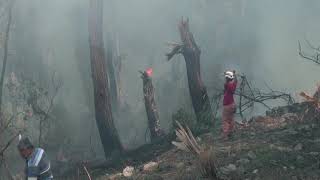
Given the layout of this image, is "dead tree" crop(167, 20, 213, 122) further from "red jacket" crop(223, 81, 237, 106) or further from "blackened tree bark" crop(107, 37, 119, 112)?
"blackened tree bark" crop(107, 37, 119, 112)

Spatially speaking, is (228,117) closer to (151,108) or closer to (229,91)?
(229,91)

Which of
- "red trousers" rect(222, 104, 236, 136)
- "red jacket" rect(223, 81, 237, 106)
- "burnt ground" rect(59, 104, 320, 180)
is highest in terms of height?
"red jacket" rect(223, 81, 237, 106)

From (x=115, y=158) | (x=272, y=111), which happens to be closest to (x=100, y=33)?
(x=115, y=158)

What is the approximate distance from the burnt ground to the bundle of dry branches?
38 centimetres

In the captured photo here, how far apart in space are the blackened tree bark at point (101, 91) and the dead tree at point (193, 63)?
1591mm

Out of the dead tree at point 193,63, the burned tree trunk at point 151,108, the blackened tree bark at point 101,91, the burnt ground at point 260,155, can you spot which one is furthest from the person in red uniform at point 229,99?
the blackened tree bark at point 101,91

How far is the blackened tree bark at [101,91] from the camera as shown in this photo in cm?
1204

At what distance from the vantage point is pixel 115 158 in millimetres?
11219

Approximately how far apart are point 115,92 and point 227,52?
3.52 m

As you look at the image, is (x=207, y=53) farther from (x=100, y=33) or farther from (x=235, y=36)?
(x=100, y=33)

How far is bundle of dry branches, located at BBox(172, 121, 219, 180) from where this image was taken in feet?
20.5

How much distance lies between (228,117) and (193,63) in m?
2.98

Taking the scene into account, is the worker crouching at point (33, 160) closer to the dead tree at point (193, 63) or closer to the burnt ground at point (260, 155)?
the burnt ground at point (260, 155)

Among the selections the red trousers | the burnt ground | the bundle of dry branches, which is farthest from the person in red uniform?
the bundle of dry branches
